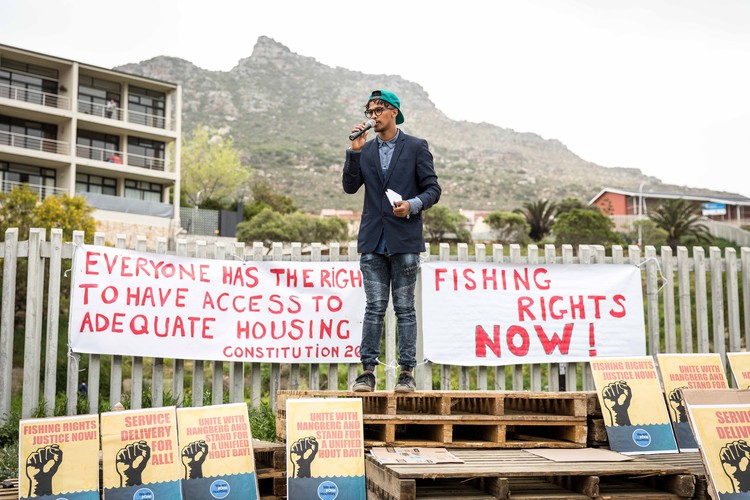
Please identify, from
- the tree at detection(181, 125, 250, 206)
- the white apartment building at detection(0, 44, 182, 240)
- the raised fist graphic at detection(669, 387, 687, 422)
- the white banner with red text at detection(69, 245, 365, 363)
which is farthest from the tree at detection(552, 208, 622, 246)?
the raised fist graphic at detection(669, 387, 687, 422)

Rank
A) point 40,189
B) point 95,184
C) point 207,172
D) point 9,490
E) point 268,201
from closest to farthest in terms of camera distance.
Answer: point 9,490, point 40,189, point 95,184, point 268,201, point 207,172

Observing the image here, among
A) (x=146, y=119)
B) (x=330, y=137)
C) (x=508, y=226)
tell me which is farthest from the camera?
(x=330, y=137)

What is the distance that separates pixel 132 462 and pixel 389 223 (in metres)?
2.45

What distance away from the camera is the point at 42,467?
168 inches

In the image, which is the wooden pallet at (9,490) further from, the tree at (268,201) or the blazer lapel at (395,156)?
the tree at (268,201)

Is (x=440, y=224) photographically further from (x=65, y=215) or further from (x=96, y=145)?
(x=65, y=215)

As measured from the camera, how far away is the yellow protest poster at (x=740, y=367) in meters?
5.84

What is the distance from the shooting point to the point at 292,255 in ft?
26.3

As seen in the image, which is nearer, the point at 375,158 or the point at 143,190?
the point at 375,158

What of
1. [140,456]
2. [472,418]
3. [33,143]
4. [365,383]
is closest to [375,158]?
[365,383]

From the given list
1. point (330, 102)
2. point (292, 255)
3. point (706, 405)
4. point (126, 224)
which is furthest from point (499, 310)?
point (330, 102)

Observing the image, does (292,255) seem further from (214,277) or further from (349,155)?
(349,155)

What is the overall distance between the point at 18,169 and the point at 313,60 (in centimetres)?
15543

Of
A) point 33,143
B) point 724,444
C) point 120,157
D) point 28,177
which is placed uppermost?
point 33,143
